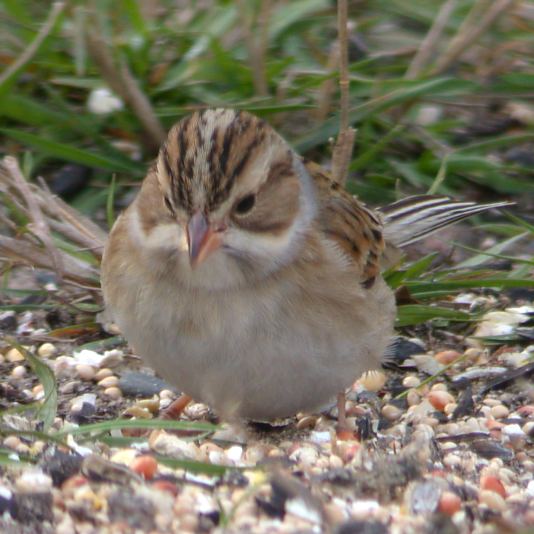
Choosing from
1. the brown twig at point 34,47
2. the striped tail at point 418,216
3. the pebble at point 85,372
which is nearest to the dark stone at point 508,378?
the striped tail at point 418,216

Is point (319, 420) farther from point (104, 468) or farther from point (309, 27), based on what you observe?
point (309, 27)

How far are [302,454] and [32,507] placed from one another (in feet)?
2.77

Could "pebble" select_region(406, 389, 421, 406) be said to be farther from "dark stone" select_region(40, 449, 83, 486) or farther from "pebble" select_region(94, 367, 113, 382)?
"dark stone" select_region(40, 449, 83, 486)

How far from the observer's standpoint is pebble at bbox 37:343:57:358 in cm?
468

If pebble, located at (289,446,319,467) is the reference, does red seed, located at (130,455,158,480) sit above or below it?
above

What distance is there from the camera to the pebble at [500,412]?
430 centimetres

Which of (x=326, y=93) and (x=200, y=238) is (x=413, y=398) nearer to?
(x=200, y=238)

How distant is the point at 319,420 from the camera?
4363 mm

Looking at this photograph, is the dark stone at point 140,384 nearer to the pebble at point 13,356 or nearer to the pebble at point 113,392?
the pebble at point 113,392

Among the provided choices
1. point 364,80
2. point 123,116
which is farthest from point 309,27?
point 123,116

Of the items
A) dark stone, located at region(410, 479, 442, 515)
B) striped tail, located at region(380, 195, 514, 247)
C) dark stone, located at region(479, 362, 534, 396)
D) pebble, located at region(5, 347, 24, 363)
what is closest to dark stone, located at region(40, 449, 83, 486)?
dark stone, located at region(410, 479, 442, 515)

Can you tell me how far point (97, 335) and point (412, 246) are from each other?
1.49 m

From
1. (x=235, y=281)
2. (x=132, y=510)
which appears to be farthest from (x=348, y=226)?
(x=132, y=510)

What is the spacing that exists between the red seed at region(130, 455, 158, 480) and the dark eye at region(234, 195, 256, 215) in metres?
0.71
